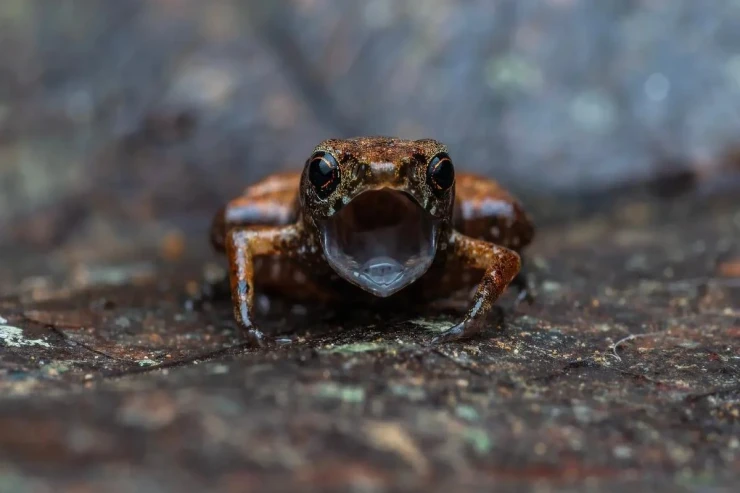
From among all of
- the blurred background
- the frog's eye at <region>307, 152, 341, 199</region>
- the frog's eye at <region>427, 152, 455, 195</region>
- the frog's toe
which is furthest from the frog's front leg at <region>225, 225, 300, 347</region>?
the blurred background

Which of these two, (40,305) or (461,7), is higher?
(461,7)

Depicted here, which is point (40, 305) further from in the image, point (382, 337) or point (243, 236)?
point (382, 337)

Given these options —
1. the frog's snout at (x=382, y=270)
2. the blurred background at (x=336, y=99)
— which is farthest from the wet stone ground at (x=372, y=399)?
the blurred background at (x=336, y=99)

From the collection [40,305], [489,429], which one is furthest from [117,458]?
[40,305]

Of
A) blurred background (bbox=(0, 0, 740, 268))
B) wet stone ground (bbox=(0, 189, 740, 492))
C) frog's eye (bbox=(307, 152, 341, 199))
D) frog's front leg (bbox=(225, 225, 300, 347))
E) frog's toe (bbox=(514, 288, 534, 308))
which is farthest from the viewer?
blurred background (bbox=(0, 0, 740, 268))

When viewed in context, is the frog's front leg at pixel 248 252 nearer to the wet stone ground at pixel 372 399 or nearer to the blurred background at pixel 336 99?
the wet stone ground at pixel 372 399

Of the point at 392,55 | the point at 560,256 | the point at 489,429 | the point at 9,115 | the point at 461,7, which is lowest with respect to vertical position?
the point at 489,429

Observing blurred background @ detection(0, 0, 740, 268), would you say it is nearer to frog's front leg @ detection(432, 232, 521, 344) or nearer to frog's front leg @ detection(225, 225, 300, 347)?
frog's front leg @ detection(225, 225, 300, 347)
